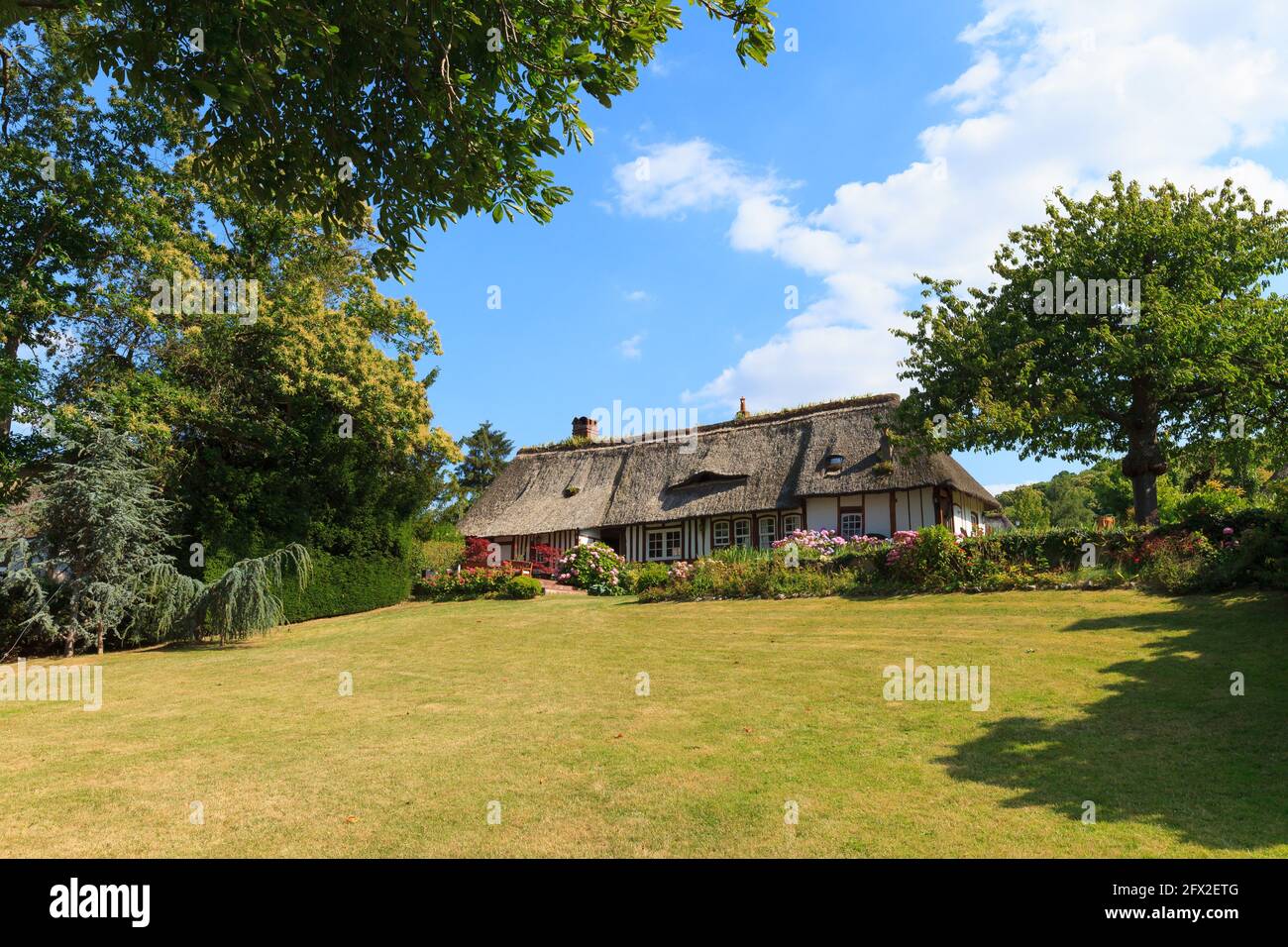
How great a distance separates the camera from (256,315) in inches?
737

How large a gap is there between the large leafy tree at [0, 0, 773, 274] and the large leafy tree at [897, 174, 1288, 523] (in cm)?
1780

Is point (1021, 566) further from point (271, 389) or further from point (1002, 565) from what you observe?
point (271, 389)

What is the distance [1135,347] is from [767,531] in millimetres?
14901

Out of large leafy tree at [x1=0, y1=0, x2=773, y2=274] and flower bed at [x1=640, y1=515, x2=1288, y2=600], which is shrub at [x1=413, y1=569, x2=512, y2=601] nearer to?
flower bed at [x1=640, y1=515, x2=1288, y2=600]

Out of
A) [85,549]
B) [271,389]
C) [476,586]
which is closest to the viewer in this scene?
[85,549]

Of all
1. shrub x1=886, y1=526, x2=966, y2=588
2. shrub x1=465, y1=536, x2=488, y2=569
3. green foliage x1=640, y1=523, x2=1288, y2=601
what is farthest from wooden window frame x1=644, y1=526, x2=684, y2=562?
shrub x1=886, y1=526, x2=966, y2=588

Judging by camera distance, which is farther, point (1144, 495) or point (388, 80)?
point (1144, 495)

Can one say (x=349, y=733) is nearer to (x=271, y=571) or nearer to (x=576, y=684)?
(x=576, y=684)

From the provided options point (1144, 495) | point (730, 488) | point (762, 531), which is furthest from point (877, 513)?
point (1144, 495)

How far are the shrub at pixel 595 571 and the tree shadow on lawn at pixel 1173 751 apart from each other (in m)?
16.2

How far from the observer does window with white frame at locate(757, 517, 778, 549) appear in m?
30.6

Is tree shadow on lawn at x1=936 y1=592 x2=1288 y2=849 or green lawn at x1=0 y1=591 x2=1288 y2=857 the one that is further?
tree shadow on lawn at x1=936 y1=592 x2=1288 y2=849

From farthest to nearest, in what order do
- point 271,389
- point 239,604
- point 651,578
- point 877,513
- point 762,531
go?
point 762,531 → point 877,513 → point 651,578 → point 271,389 → point 239,604

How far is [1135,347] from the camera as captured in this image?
19.5m
